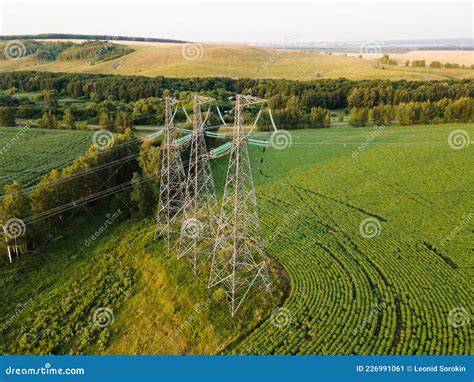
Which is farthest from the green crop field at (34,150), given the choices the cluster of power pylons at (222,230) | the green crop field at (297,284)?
the cluster of power pylons at (222,230)

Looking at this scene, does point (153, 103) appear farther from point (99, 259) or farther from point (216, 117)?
point (99, 259)

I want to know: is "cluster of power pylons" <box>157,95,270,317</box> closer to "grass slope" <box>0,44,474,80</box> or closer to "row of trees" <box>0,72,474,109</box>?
"row of trees" <box>0,72,474,109</box>

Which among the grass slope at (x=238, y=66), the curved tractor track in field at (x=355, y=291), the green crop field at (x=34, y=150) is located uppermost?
the grass slope at (x=238, y=66)

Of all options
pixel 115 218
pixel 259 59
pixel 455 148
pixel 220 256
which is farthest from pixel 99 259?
pixel 259 59

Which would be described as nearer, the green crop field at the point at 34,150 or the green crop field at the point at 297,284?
the green crop field at the point at 297,284

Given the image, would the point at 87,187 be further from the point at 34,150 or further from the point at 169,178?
the point at 34,150

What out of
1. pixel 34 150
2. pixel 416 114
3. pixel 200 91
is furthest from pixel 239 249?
pixel 200 91

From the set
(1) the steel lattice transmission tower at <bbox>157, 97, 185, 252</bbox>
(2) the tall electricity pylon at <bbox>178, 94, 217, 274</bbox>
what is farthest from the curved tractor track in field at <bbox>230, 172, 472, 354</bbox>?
(1) the steel lattice transmission tower at <bbox>157, 97, 185, 252</bbox>

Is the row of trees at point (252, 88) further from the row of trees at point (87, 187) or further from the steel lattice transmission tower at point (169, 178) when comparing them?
the steel lattice transmission tower at point (169, 178)
